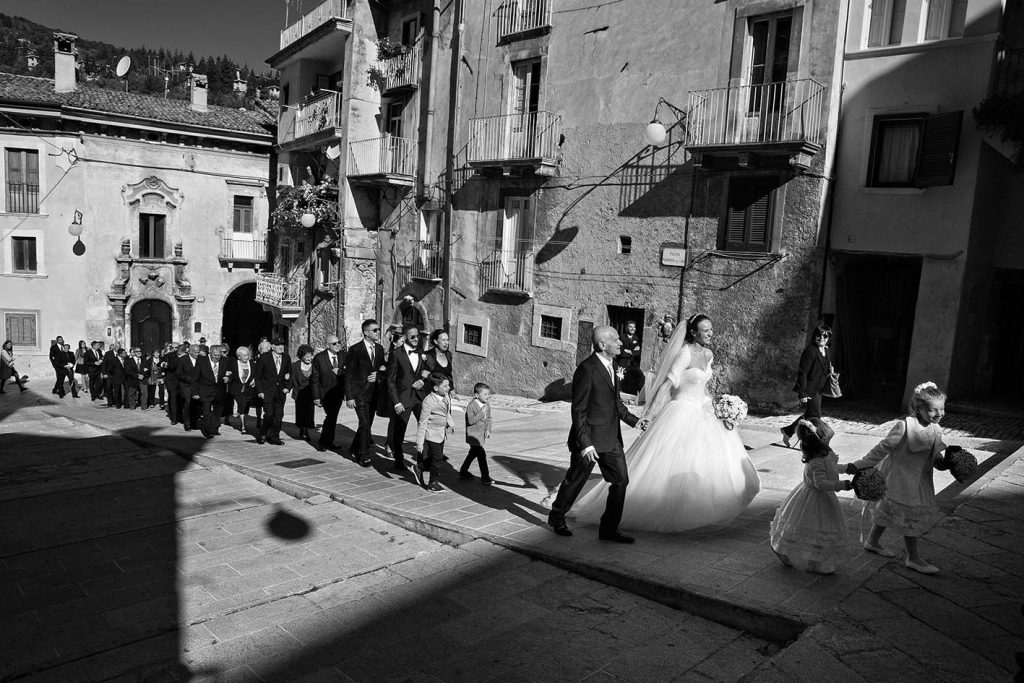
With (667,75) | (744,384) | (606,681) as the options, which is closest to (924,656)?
(606,681)

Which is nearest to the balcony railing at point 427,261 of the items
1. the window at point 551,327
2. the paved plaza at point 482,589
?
the window at point 551,327

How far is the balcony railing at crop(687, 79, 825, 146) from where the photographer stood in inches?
535

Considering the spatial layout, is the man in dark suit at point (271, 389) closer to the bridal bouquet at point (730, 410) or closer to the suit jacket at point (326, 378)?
the suit jacket at point (326, 378)

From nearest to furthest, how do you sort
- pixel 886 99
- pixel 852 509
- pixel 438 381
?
pixel 852 509
pixel 438 381
pixel 886 99

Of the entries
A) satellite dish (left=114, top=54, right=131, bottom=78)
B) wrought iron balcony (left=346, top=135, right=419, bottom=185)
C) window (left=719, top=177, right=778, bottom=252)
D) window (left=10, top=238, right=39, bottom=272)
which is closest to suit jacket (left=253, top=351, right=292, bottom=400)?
window (left=719, top=177, right=778, bottom=252)

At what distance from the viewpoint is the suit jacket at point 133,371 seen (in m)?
19.1

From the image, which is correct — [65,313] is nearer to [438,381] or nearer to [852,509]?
[438,381]

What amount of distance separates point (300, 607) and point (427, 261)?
17706 mm

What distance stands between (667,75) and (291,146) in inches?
697

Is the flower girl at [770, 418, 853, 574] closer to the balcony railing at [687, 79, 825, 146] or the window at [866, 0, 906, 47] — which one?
the balcony railing at [687, 79, 825, 146]

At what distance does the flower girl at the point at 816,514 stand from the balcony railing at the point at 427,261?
1724 cm

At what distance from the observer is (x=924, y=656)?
4.33m

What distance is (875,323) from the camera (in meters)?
14.9

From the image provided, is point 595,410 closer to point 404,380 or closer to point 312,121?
point 404,380
